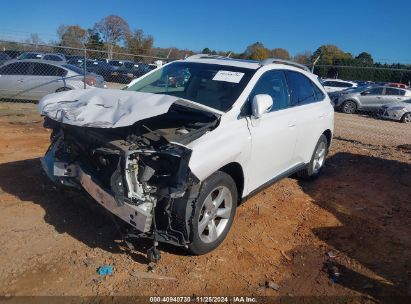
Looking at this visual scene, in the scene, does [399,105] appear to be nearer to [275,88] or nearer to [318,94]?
[318,94]

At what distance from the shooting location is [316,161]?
6285 millimetres

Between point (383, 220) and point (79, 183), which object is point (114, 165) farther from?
point (383, 220)

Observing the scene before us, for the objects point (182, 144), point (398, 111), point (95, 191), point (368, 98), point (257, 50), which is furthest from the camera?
point (257, 50)

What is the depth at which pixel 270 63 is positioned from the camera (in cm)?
482

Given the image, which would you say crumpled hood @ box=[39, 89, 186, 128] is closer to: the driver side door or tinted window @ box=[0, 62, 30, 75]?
the driver side door

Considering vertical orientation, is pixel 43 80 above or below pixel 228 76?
below

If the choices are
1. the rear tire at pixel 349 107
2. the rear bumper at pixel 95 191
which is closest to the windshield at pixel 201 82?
the rear bumper at pixel 95 191

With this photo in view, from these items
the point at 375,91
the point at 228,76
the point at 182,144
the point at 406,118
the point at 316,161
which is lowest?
the point at 406,118

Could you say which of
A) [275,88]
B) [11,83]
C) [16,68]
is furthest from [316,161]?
[16,68]

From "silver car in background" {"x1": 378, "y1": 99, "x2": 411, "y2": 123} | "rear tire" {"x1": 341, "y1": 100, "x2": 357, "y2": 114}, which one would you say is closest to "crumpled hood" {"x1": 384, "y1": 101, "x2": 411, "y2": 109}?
"silver car in background" {"x1": 378, "y1": 99, "x2": 411, "y2": 123}

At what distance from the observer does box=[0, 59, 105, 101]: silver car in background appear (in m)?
12.8

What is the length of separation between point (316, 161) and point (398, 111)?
13.3 metres

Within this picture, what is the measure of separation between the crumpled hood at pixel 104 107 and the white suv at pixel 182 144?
1cm

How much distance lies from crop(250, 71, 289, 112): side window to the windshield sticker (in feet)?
0.77
